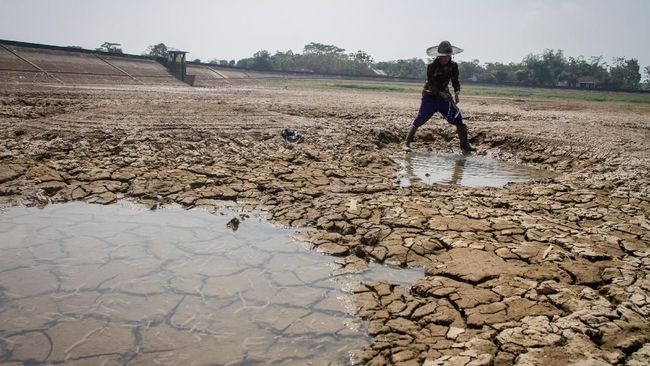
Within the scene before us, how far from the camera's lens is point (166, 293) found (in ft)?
9.14

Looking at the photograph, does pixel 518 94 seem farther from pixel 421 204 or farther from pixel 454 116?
pixel 421 204

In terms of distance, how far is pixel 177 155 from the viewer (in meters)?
5.82

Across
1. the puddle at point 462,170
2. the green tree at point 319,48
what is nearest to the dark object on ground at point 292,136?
the puddle at point 462,170

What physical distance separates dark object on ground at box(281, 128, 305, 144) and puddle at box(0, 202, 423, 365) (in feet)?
10.5

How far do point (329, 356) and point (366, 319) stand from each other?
16.2 inches

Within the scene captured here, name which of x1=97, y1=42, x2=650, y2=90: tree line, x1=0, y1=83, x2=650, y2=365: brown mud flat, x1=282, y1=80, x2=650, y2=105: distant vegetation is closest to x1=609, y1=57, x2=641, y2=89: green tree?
x1=97, y1=42, x2=650, y2=90: tree line

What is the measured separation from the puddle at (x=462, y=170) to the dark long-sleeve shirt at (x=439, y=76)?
112 centimetres

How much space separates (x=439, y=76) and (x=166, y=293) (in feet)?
18.6

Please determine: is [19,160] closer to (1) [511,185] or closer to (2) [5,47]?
(1) [511,185]

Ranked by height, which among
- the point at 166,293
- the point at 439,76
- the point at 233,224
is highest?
the point at 439,76

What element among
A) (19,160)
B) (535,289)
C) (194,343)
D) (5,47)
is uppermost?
(5,47)

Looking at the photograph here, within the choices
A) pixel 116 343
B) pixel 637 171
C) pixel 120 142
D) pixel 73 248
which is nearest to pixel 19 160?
pixel 120 142

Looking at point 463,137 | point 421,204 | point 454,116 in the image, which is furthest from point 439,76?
point 421,204

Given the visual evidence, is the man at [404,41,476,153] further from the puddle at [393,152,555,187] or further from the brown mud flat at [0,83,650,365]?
the brown mud flat at [0,83,650,365]
